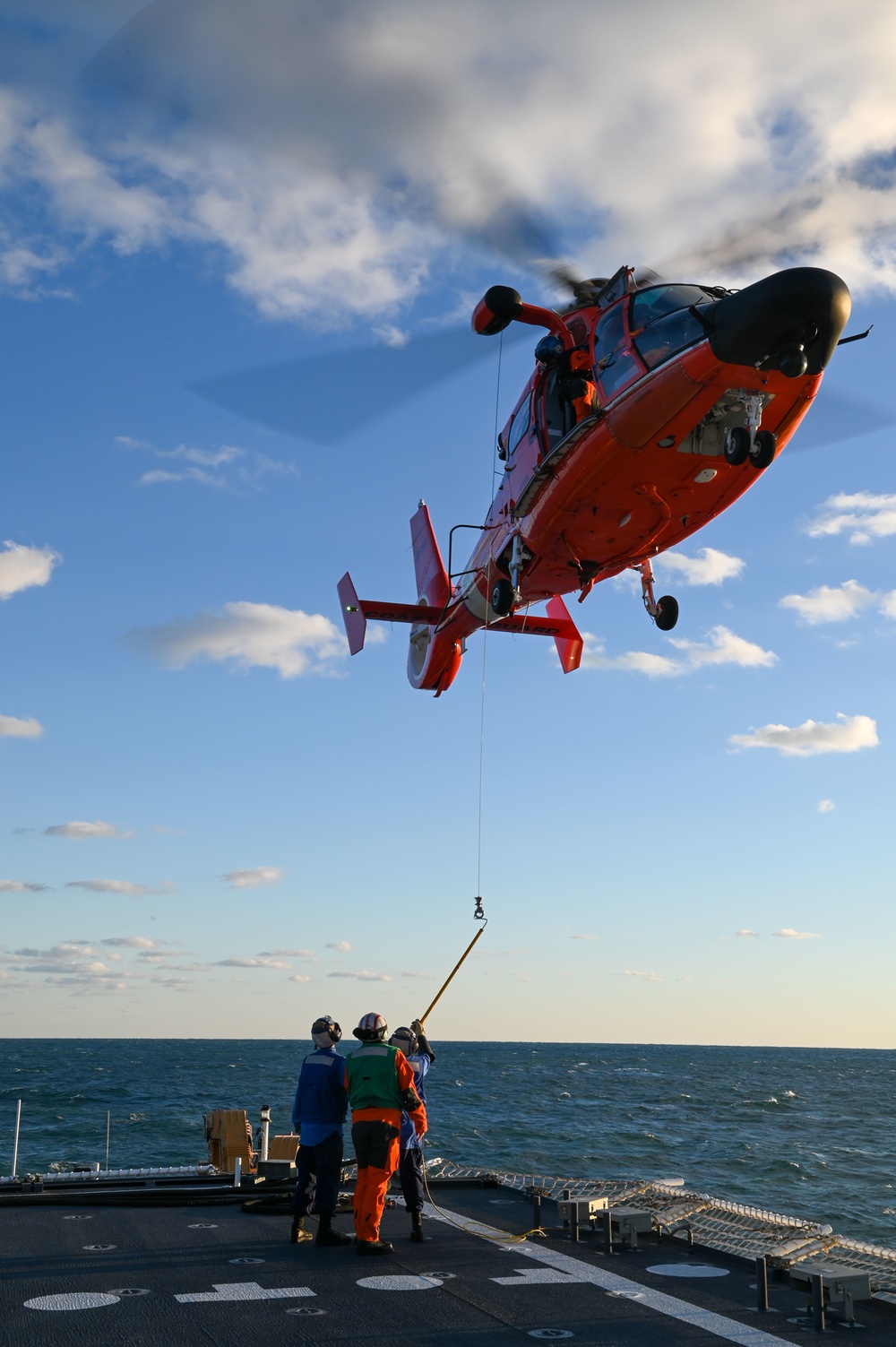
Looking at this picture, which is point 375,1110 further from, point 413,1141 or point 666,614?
point 666,614

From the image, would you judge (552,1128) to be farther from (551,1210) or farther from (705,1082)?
(705,1082)

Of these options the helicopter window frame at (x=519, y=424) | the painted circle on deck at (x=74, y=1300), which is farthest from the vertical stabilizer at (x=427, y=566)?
the painted circle on deck at (x=74, y=1300)

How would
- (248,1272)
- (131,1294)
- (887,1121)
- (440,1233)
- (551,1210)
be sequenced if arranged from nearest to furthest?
(131,1294) → (248,1272) → (440,1233) → (551,1210) → (887,1121)

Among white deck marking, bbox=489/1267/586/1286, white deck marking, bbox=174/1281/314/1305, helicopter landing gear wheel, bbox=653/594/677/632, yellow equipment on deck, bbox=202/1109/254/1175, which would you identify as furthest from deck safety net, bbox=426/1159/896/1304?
helicopter landing gear wheel, bbox=653/594/677/632

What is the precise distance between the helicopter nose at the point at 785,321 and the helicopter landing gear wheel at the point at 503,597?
18.1 feet

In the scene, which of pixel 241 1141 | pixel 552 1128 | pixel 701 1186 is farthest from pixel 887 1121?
pixel 241 1141

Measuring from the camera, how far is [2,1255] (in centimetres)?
916

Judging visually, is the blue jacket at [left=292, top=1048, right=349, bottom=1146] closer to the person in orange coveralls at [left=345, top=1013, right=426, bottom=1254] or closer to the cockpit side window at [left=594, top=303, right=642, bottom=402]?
the person in orange coveralls at [left=345, top=1013, right=426, bottom=1254]

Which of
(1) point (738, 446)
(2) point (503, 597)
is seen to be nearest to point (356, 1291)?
(1) point (738, 446)

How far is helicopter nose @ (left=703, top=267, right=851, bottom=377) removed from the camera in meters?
10.8

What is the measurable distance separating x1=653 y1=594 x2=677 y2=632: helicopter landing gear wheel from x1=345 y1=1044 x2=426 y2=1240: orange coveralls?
787 cm

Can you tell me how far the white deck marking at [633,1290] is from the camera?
7.33m

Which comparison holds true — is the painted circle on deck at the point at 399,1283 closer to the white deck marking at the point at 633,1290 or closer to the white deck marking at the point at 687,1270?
the white deck marking at the point at 633,1290

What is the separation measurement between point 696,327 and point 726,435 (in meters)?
1.38
